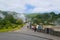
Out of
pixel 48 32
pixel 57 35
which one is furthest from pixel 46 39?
pixel 48 32

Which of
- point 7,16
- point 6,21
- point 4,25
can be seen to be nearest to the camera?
point 4,25

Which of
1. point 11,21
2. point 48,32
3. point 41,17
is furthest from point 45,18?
point 48,32

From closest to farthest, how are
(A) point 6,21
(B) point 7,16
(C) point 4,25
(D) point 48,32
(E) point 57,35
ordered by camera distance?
(E) point 57,35 < (D) point 48,32 < (C) point 4,25 < (A) point 6,21 < (B) point 7,16

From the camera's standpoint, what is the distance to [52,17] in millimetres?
57938

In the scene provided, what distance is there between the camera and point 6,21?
196ft

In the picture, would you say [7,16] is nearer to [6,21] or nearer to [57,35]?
[6,21]

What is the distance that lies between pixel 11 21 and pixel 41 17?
37.4 feet

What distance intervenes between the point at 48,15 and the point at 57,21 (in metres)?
3.75

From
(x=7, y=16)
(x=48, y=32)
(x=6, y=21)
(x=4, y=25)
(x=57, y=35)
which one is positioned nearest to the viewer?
(x=57, y=35)

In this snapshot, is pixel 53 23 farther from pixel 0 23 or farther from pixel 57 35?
pixel 57 35

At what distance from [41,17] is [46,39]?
37587mm

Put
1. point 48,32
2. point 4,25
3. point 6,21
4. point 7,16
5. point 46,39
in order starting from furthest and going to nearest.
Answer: point 7,16 → point 6,21 → point 4,25 → point 48,32 → point 46,39

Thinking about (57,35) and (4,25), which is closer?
(57,35)

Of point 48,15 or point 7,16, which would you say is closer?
point 48,15
